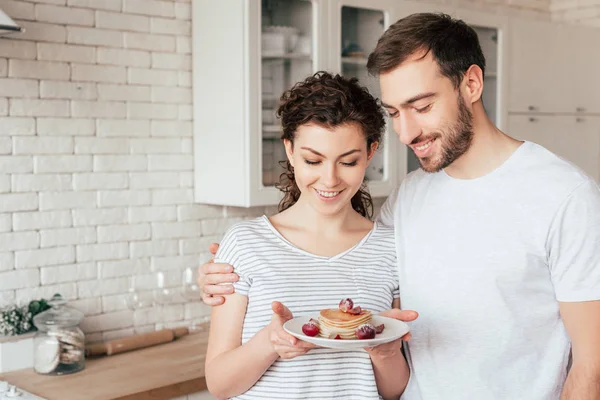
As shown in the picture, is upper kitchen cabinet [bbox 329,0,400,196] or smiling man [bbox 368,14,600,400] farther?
upper kitchen cabinet [bbox 329,0,400,196]

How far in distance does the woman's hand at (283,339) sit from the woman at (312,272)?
81 mm

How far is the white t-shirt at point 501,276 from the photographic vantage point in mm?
1840

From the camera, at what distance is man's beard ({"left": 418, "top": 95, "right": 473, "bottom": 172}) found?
194 cm

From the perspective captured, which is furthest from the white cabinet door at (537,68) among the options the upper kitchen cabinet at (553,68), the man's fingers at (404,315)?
the man's fingers at (404,315)

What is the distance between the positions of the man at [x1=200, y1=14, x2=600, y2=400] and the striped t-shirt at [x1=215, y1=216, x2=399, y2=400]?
7cm

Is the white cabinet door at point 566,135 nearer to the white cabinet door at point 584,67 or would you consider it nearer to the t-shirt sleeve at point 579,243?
the white cabinet door at point 584,67

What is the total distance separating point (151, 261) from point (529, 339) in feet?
6.12

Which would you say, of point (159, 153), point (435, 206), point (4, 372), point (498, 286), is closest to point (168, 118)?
point (159, 153)

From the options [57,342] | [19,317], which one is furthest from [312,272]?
[19,317]

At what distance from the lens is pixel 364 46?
3629 mm

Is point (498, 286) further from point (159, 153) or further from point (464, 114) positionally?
point (159, 153)

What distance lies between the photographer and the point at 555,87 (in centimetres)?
448

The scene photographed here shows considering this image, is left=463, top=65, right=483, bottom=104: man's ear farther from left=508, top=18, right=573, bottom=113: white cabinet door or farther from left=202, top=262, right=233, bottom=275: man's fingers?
left=508, top=18, right=573, bottom=113: white cabinet door

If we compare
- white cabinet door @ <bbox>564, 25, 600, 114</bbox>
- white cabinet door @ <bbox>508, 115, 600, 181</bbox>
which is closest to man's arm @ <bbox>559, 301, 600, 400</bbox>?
white cabinet door @ <bbox>508, 115, 600, 181</bbox>
